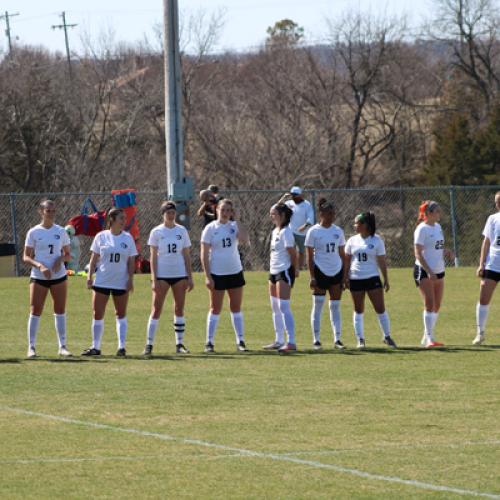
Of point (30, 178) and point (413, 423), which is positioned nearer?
point (413, 423)

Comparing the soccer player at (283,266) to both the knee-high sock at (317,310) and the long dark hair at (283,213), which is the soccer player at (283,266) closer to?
the long dark hair at (283,213)

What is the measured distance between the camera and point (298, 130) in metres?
55.8

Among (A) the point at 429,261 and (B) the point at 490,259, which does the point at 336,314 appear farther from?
(B) the point at 490,259

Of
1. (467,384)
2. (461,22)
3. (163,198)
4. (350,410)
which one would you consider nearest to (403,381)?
(467,384)

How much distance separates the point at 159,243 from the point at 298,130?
40.3m

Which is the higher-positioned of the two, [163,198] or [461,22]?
[461,22]

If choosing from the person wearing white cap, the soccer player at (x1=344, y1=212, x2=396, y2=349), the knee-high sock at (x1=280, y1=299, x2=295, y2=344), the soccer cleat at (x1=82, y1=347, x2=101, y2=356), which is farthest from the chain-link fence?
the knee-high sock at (x1=280, y1=299, x2=295, y2=344)

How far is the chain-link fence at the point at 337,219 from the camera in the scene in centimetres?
3472

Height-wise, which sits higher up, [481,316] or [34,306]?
[34,306]

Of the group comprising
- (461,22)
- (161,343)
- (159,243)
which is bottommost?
(161,343)

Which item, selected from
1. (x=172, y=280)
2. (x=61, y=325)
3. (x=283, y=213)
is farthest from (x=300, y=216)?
(x=61, y=325)

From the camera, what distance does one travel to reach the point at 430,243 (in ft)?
54.2

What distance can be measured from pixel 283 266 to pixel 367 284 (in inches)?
42.5

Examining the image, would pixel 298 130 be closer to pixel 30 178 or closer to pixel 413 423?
pixel 30 178
